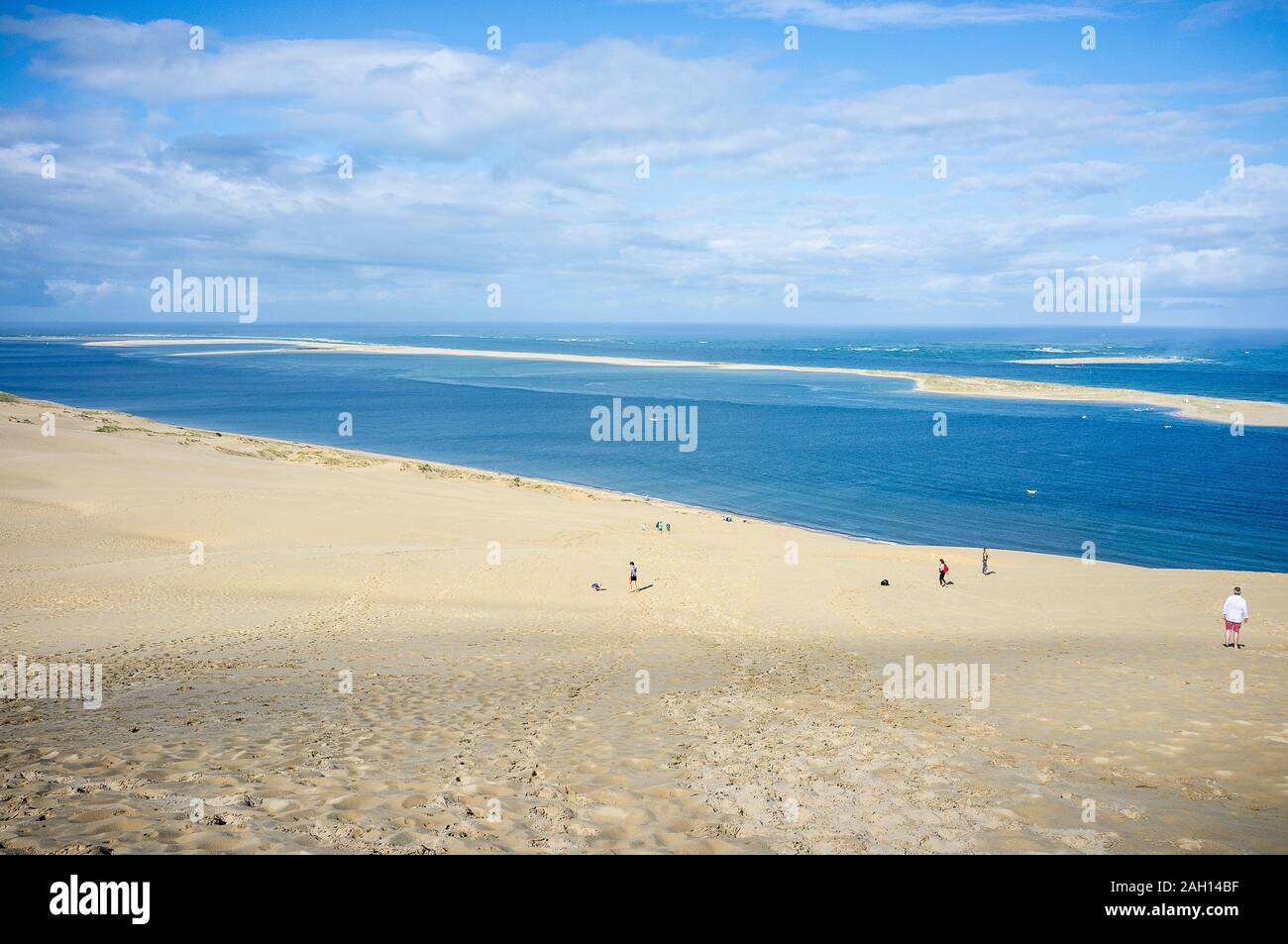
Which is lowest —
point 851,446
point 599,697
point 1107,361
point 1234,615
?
point 599,697

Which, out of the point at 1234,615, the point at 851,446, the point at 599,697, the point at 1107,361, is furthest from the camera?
the point at 1107,361

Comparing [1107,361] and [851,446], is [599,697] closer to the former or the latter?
[851,446]

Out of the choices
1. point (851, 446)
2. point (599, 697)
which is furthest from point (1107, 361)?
point (599, 697)

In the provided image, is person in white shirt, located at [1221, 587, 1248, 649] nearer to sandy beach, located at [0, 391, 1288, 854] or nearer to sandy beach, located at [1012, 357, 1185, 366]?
sandy beach, located at [0, 391, 1288, 854]

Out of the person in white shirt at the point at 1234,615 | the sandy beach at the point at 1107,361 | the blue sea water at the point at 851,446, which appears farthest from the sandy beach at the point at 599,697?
the sandy beach at the point at 1107,361

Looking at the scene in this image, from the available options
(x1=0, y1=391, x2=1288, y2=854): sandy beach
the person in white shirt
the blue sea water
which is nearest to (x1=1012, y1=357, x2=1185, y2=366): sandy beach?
the blue sea water

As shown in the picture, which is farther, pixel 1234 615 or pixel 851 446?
pixel 851 446
